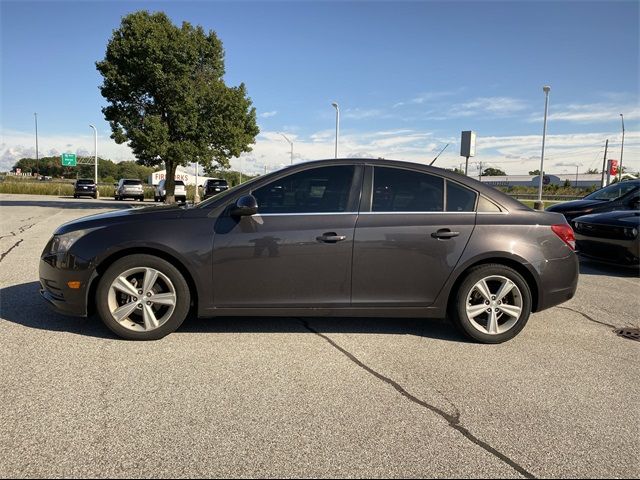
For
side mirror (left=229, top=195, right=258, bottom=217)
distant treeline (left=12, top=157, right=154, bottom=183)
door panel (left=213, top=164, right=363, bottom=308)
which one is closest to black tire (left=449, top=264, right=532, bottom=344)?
door panel (left=213, top=164, right=363, bottom=308)

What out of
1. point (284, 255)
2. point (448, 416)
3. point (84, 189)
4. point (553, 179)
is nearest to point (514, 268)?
point (448, 416)

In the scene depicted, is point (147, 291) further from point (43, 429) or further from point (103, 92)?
point (103, 92)

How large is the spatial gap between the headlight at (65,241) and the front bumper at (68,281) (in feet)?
0.18

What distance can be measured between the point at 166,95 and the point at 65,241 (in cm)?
2076

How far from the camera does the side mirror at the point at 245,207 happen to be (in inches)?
160

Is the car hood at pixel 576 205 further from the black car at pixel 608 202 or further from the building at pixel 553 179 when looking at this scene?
the building at pixel 553 179

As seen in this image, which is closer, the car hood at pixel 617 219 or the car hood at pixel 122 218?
the car hood at pixel 122 218

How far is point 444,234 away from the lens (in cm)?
428

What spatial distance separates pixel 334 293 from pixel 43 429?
2.36m

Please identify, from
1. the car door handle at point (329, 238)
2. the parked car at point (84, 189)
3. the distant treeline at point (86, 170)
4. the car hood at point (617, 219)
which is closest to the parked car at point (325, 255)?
the car door handle at point (329, 238)

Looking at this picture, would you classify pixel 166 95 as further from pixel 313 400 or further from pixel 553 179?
pixel 553 179

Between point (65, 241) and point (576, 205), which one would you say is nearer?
point (65, 241)

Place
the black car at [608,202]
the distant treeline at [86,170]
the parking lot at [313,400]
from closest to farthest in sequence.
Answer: the parking lot at [313,400] → the black car at [608,202] → the distant treeline at [86,170]

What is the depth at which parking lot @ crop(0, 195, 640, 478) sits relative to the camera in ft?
8.22
